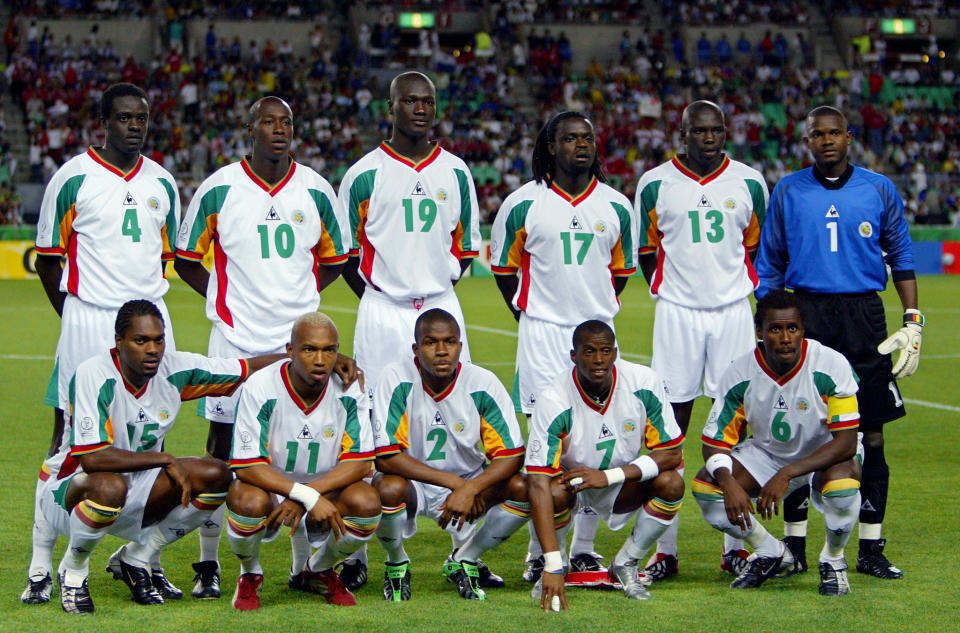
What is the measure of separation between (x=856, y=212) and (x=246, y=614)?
3.38 metres

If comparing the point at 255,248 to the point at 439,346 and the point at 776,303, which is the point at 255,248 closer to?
the point at 439,346

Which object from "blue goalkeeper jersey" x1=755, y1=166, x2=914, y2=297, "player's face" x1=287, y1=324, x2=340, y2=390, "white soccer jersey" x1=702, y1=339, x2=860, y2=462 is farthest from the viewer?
"blue goalkeeper jersey" x1=755, y1=166, x2=914, y2=297

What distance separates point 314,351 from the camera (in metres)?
5.34

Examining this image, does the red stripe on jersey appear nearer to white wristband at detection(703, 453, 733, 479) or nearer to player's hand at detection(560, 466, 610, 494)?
player's hand at detection(560, 466, 610, 494)

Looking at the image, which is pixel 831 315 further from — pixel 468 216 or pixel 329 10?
pixel 329 10

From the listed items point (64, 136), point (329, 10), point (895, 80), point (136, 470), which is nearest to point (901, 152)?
point (895, 80)

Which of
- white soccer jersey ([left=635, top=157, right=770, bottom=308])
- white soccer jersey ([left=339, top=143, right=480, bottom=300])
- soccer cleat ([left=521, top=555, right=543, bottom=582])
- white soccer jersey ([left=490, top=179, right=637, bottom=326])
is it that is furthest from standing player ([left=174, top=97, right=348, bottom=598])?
white soccer jersey ([left=635, top=157, right=770, bottom=308])

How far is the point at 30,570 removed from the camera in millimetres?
5391

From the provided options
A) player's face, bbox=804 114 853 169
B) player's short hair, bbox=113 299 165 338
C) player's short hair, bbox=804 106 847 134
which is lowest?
player's short hair, bbox=113 299 165 338

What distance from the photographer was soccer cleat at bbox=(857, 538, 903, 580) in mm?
5750

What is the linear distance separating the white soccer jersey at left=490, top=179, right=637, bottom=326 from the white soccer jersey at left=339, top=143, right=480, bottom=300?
34cm

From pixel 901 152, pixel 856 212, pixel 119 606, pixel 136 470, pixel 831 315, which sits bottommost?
pixel 119 606

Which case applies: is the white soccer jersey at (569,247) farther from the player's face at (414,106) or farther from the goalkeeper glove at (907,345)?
the goalkeeper glove at (907,345)

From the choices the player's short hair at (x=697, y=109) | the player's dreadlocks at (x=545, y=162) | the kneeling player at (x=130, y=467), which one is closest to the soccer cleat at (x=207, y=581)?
the kneeling player at (x=130, y=467)
